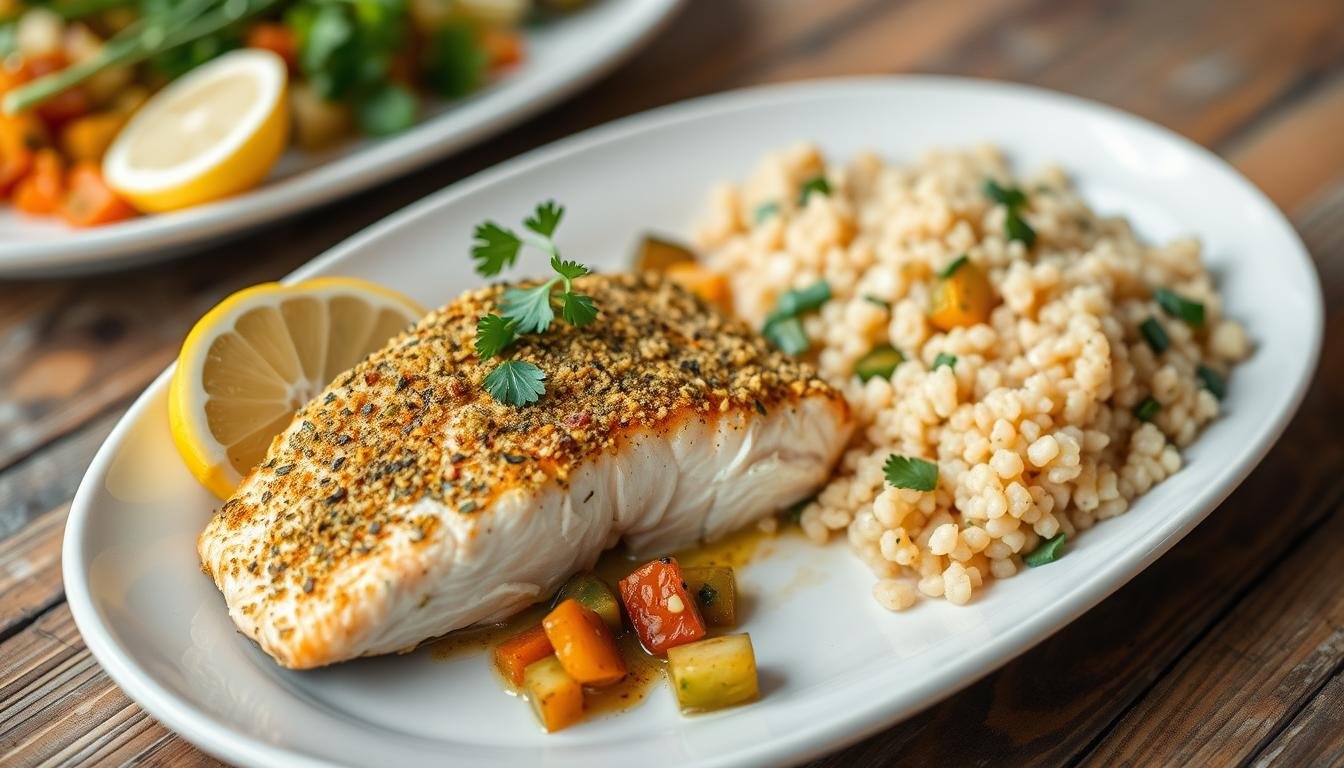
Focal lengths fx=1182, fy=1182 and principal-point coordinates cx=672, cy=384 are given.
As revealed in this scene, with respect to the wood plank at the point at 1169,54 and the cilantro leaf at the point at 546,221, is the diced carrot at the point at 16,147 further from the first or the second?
the wood plank at the point at 1169,54

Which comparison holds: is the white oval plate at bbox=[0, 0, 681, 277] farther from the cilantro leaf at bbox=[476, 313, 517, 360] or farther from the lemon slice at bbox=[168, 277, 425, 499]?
the cilantro leaf at bbox=[476, 313, 517, 360]

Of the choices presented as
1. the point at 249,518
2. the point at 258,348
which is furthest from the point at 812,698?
the point at 258,348

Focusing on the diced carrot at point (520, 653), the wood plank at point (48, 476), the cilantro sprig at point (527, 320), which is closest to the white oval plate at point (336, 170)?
the wood plank at point (48, 476)

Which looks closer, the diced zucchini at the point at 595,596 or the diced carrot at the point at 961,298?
the diced zucchini at the point at 595,596

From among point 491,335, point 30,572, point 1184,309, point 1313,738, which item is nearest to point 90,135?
point 30,572

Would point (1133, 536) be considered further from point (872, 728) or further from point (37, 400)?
point (37, 400)

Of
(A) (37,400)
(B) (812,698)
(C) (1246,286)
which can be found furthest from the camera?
(A) (37,400)

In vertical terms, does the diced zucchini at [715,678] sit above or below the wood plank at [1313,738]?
above
